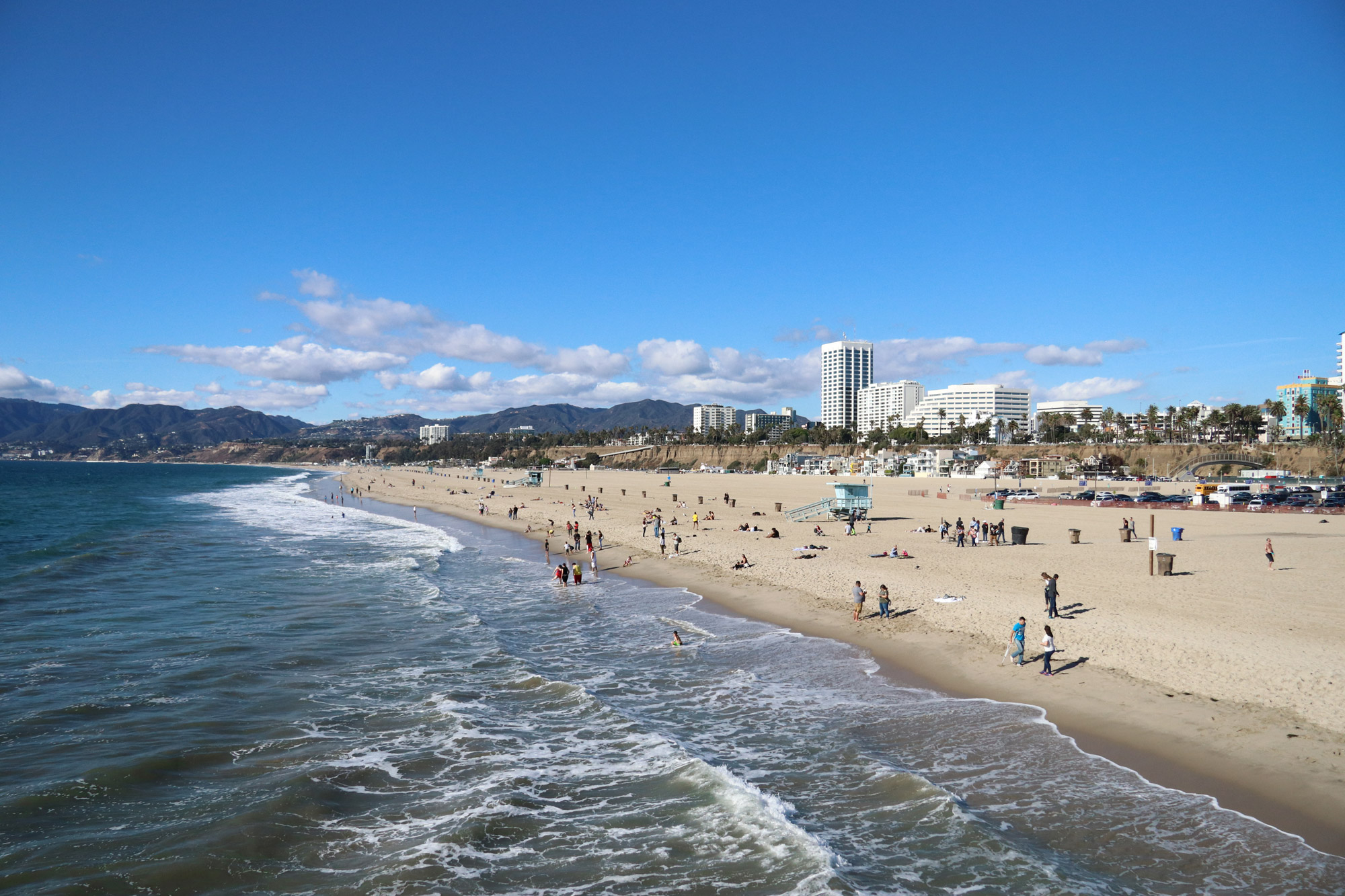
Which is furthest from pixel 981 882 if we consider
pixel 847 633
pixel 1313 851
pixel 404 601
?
pixel 404 601

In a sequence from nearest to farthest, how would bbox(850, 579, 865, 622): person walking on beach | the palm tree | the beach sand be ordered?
the beach sand → bbox(850, 579, 865, 622): person walking on beach → the palm tree

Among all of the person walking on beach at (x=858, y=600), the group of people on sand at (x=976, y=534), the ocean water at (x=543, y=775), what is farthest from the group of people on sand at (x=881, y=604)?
the group of people on sand at (x=976, y=534)

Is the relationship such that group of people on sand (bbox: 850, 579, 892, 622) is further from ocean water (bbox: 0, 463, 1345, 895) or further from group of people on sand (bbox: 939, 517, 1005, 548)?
group of people on sand (bbox: 939, 517, 1005, 548)

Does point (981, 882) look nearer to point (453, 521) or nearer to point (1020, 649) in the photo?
point (1020, 649)

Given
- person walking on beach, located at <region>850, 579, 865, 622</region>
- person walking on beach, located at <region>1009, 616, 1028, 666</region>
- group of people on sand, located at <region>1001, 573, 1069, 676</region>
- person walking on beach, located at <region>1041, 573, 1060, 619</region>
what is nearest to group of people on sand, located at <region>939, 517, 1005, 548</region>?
person walking on beach, located at <region>1041, 573, 1060, 619</region>

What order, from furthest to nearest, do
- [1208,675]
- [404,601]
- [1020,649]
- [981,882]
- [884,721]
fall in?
[404,601] → [1020,649] → [1208,675] → [884,721] → [981,882]

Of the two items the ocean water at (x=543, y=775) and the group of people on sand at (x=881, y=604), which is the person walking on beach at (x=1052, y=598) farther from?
the ocean water at (x=543, y=775)
